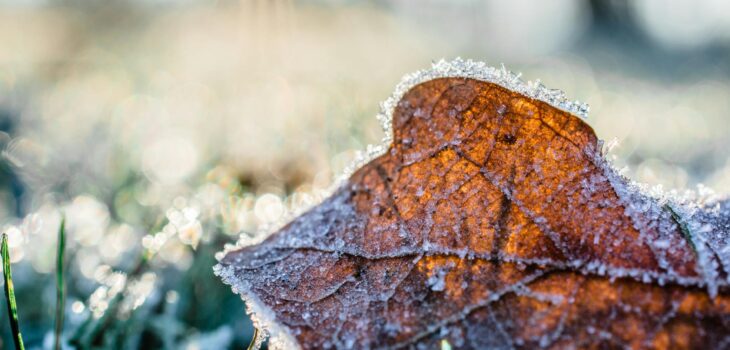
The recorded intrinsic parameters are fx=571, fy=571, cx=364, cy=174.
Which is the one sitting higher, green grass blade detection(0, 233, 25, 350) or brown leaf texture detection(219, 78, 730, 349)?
brown leaf texture detection(219, 78, 730, 349)

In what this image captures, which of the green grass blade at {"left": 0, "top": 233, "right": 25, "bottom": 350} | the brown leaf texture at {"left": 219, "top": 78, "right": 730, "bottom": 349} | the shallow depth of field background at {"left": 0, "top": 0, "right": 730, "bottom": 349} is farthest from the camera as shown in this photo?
the shallow depth of field background at {"left": 0, "top": 0, "right": 730, "bottom": 349}

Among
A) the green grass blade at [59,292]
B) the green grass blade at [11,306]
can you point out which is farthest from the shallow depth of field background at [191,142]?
the green grass blade at [11,306]

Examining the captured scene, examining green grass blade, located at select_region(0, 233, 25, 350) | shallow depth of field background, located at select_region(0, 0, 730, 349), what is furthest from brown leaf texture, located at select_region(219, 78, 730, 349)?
green grass blade, located at select_region(0, 233, 25, 350)

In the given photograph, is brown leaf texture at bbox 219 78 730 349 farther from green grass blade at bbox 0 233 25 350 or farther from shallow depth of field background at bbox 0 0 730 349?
green grass blade at bbox 0 233 25 350

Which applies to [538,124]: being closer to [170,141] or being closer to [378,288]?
[378,288]

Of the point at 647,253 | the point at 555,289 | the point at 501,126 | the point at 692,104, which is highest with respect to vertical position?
the point at 692,104

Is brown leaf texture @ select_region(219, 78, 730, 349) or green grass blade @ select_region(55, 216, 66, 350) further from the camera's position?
green grass blade @ select_region(55, 216, 66, 350)

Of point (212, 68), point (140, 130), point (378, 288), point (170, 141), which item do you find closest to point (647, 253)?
point (378, 288)
